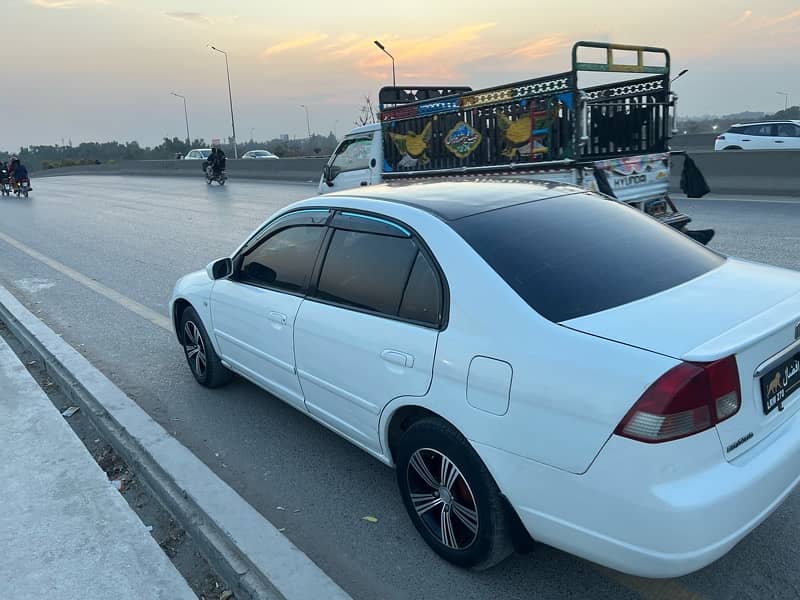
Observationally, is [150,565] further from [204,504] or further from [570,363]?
[570,363]

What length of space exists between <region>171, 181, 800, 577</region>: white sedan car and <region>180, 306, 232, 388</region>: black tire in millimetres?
1259

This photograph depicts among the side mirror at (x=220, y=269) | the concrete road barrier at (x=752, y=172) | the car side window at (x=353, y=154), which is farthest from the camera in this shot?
the concrete road barrier at (x=752, y=172)

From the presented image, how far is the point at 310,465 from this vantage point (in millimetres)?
4062

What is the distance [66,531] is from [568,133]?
6800 millimetres

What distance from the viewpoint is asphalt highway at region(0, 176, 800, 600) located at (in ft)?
9.48

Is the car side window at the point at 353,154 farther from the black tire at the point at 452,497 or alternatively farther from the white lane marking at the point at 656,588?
the white lane marking at the point at 656,588

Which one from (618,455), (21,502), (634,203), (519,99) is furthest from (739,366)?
(519,99)

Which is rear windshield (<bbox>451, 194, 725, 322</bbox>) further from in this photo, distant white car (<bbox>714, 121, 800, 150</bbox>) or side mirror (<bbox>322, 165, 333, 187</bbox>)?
distant white car (<bbox>714, 121, 800, 150</bbox>)

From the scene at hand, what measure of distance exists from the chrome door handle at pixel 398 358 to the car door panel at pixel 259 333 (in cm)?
92

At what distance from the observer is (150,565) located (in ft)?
10.4

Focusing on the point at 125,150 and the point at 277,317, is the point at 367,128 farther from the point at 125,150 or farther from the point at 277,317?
the point at 125,150

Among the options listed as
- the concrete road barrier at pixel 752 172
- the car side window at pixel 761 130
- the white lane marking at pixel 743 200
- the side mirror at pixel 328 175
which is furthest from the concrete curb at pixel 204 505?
the car side window at pixel 761 130

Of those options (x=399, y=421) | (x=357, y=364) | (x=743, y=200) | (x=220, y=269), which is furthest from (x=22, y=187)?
(x=399, y=421)

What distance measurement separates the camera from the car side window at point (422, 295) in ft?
9.84
